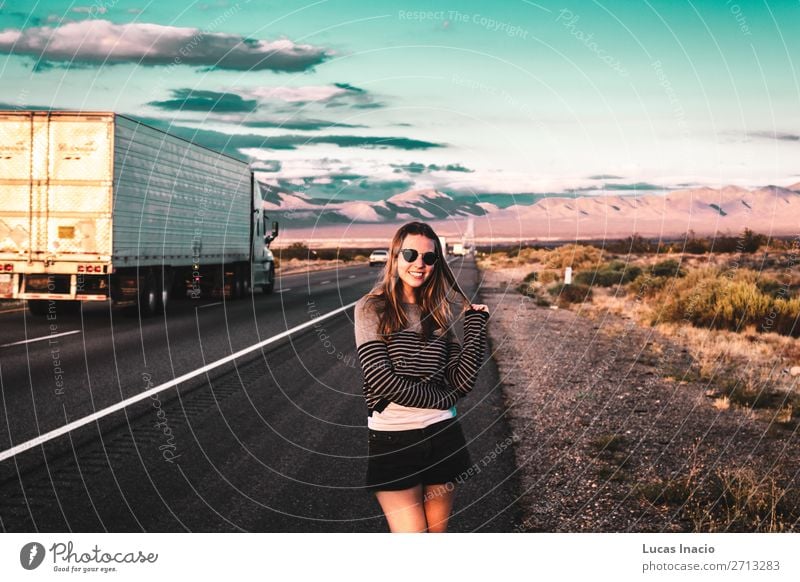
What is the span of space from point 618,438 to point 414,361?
18.0ft

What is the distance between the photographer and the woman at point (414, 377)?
136 inches

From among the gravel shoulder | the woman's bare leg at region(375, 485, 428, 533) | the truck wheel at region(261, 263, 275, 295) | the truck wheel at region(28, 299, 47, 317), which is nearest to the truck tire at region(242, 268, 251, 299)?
the truck wheel at region(261, 263, 275, 295)

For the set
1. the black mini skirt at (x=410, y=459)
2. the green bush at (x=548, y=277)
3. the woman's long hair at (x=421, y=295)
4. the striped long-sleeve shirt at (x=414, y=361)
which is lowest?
the green bush at (x=548, y=277)

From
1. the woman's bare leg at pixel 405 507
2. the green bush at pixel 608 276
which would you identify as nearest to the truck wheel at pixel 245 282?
the green bush at pixel 608 276

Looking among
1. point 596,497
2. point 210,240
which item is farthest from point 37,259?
point 596,497

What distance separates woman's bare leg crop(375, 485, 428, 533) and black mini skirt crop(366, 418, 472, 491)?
3 centimetres

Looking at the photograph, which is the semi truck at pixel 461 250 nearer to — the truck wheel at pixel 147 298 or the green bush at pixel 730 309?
the green bush at pixel 730 309

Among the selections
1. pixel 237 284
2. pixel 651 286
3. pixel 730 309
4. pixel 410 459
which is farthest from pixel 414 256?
pixel 651 286

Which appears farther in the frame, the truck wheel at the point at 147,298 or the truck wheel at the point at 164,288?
the truck wheel at the point at 164,288

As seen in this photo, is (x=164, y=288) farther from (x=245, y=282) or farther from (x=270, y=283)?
(x=270, y=283)

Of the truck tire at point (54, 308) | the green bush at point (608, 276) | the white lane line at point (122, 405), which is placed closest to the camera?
the white lane line at point (122, 405)

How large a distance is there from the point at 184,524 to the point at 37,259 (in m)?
13.0

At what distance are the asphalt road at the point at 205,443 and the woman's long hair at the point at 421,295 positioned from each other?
8.19 feet

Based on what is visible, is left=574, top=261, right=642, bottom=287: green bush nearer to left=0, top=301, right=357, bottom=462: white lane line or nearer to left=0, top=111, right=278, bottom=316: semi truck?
left=0, top=111, right=278, bottom=316: semi truck
